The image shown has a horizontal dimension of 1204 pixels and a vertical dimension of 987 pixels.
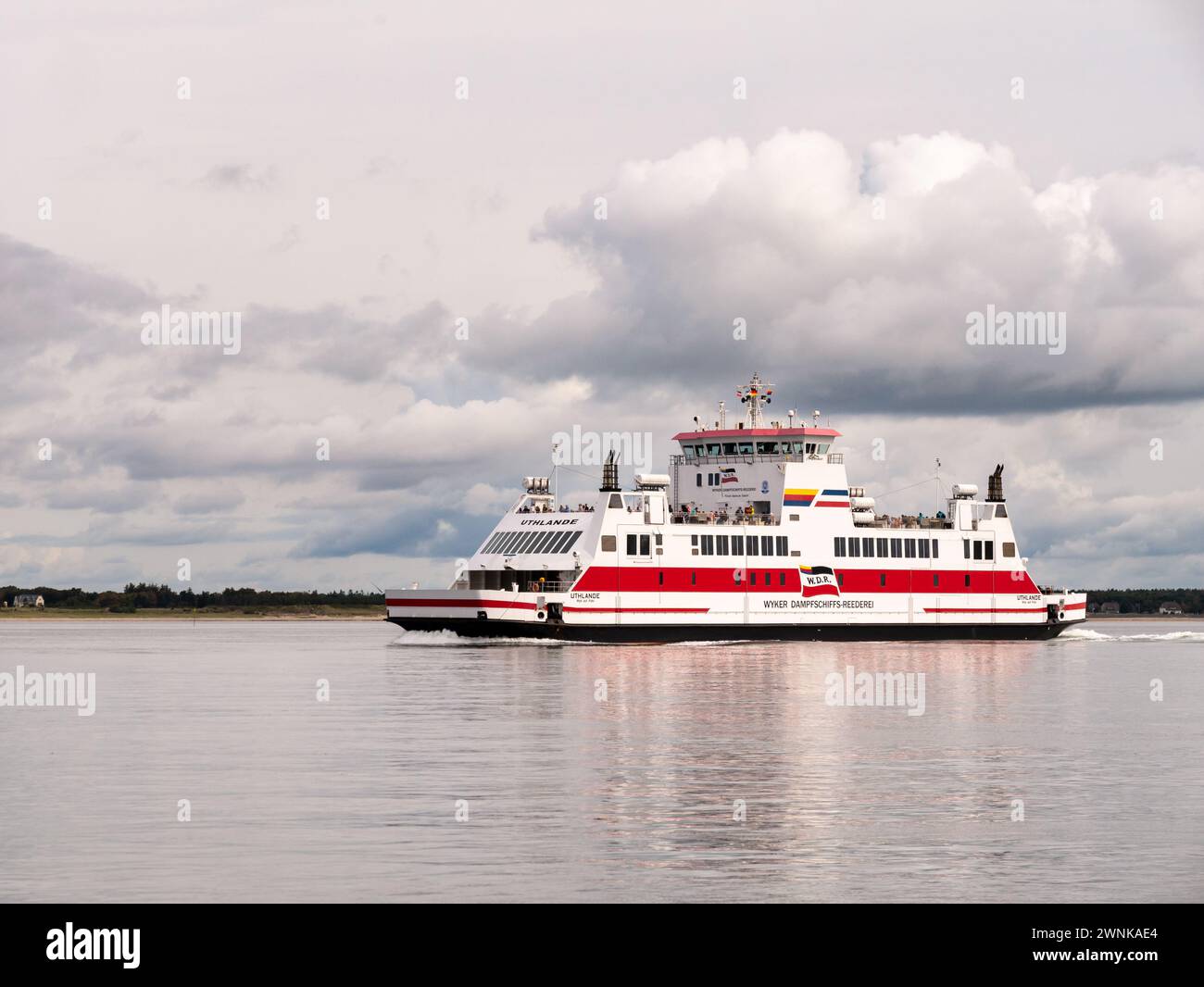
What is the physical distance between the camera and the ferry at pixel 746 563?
73.2 m

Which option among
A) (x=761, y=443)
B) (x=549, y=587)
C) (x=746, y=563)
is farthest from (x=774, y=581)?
(x=549, y=587)

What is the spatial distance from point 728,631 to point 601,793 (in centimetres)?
5103

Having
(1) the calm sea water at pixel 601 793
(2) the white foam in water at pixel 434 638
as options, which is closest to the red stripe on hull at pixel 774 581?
(2) the white foam in water at pixel 434 638

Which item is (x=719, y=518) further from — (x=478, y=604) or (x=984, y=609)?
(x=984, y=609)

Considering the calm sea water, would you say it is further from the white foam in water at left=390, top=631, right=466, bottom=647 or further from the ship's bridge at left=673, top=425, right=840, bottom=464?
the ship's bridge at left=673, top=425, right=840, bottom=464

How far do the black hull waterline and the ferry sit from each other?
3.3 inches

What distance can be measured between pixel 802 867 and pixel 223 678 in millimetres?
42101

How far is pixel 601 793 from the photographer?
86.5 feet

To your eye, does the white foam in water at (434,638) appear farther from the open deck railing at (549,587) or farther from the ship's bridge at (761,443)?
the ship's bridge at (761,443)

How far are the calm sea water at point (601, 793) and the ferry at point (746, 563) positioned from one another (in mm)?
19237

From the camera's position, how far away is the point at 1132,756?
33000mm

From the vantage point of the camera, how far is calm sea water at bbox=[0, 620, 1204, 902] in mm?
19391

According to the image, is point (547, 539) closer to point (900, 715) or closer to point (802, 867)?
point (900, 715)
